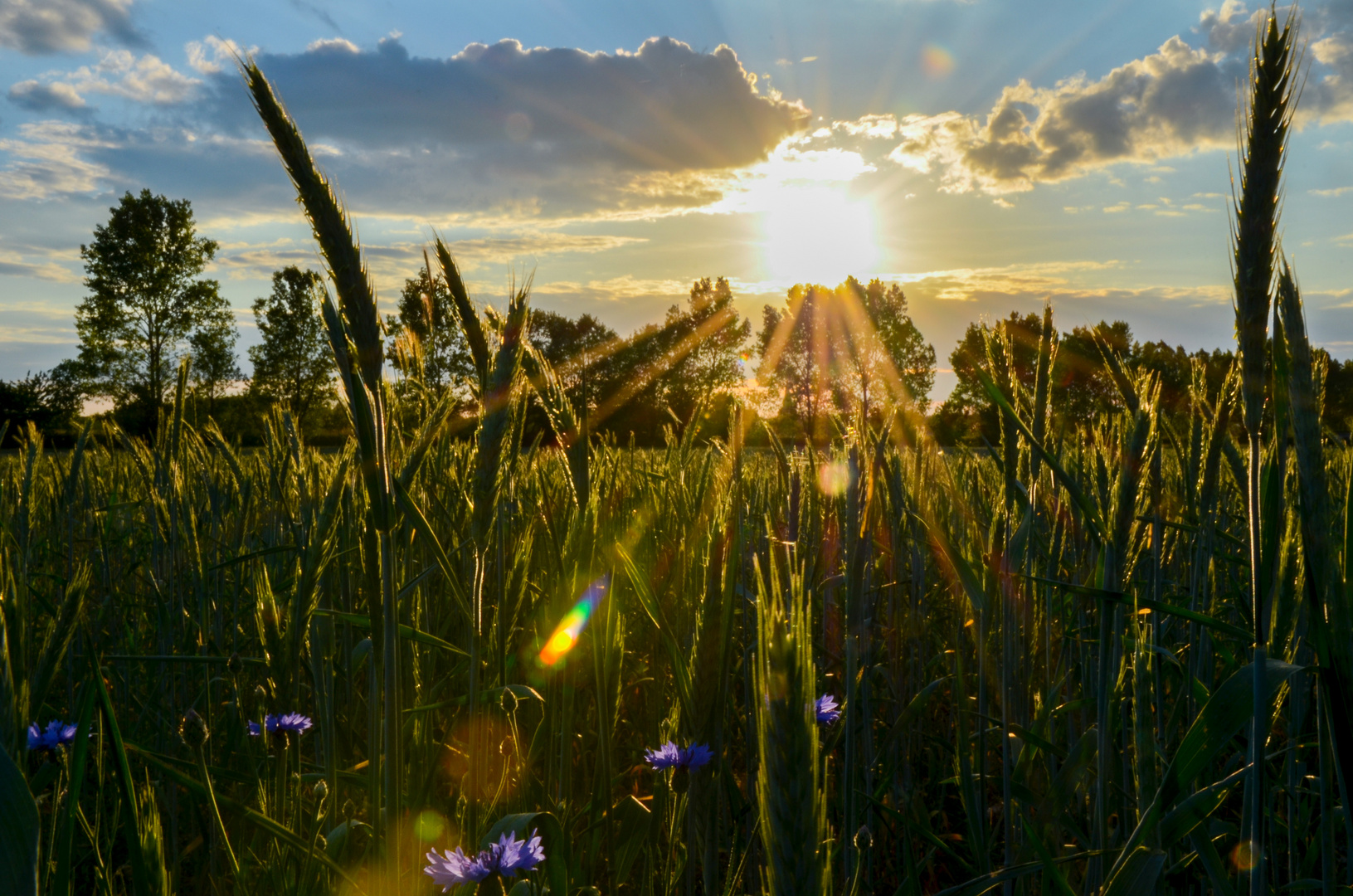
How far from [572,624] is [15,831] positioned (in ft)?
2.62

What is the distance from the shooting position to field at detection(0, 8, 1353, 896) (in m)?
0.77

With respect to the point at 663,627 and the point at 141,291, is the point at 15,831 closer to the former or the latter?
the point at 663,627

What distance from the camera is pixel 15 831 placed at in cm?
57

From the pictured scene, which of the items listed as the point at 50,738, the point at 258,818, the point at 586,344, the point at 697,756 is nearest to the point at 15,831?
the point at 258,818

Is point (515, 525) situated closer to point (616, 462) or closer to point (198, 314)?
point (616, 462)

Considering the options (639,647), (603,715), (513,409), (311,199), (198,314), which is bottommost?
(639,647)

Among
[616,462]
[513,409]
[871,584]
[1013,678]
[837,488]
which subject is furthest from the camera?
[871,584]

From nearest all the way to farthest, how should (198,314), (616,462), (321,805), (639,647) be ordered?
1. (321,805)
2. (616,462)
3. (639,647)
4. (198,314)

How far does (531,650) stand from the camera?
1973 mm

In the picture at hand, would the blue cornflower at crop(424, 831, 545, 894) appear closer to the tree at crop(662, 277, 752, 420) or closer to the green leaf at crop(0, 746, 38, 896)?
the green leaf at crop(0, 746, 38, 896)

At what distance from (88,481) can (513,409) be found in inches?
142

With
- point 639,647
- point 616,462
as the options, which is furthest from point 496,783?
point 639,647

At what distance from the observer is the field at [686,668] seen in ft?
2.51

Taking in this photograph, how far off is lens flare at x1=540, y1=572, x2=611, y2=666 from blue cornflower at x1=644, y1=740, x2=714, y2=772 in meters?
0.26
